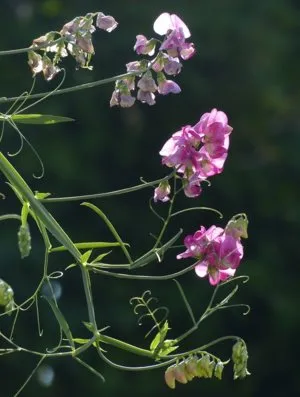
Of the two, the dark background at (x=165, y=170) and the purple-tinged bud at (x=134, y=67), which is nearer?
the purple-tinged bud at (x=134, y=67)

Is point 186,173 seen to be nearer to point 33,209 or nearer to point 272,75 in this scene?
point 33,209

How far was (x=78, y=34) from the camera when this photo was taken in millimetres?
933

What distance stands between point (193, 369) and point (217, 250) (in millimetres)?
82

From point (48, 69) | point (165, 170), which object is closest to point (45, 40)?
point (48, 69)

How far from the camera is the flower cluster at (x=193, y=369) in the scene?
95 cm

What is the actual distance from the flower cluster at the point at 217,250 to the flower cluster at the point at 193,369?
5 centimetres

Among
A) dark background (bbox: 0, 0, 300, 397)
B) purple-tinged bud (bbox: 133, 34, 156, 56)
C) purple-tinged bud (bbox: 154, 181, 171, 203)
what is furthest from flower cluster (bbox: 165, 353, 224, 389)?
dark background (bbox: 0, 0, 300, 397)

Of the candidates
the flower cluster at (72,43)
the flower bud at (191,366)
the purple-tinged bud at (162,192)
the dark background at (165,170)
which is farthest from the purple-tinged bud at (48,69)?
the dark background at (165,170)

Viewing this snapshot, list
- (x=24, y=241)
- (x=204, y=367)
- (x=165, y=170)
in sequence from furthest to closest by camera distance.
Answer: (x=165, y=170) < (x=204, y=367) < (x=24, y=241)

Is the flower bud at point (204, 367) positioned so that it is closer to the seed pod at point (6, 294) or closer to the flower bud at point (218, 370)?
the flower bud at point (218, 370)

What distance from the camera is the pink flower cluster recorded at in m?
0.95

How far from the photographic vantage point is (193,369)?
3.10 feet

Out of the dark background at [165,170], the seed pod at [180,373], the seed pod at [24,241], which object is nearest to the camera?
the seed pod at [24,241]

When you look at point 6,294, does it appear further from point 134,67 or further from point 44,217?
point 134,67
